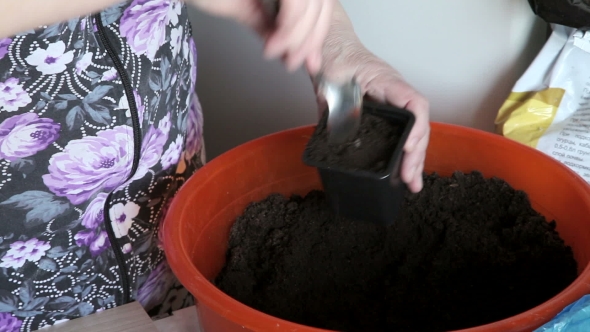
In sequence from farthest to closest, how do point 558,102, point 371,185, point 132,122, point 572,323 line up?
point 558,102 < point 132,122 < point 371,185 < point 572,323

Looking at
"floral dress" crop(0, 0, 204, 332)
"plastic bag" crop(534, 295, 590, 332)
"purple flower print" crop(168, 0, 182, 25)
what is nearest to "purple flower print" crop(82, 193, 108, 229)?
"floral dress" crop(0, 0, 204, 332)

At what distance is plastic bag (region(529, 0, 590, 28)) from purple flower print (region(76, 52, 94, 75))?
1.60 feet

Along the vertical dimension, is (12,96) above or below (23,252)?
above

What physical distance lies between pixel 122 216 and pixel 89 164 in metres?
0.09

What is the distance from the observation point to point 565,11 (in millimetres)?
654

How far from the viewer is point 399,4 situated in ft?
2.56

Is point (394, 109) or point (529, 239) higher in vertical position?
point (394, 109)

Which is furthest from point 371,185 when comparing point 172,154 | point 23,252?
point 23,252

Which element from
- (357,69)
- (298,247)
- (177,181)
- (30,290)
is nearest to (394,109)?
(357,69)

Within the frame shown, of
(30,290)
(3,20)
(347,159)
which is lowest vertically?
(30,290)

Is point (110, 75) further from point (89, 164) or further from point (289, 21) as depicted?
point (289, 21)

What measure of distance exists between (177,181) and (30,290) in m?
0.20

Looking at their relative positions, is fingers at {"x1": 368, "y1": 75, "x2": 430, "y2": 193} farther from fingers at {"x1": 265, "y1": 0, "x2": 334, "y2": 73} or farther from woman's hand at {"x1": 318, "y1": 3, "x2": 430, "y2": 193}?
fingers at {"x1": 265, "y1": 0, "x2": 334, "y2": 73}

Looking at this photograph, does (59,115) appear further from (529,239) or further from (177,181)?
(529,239)
